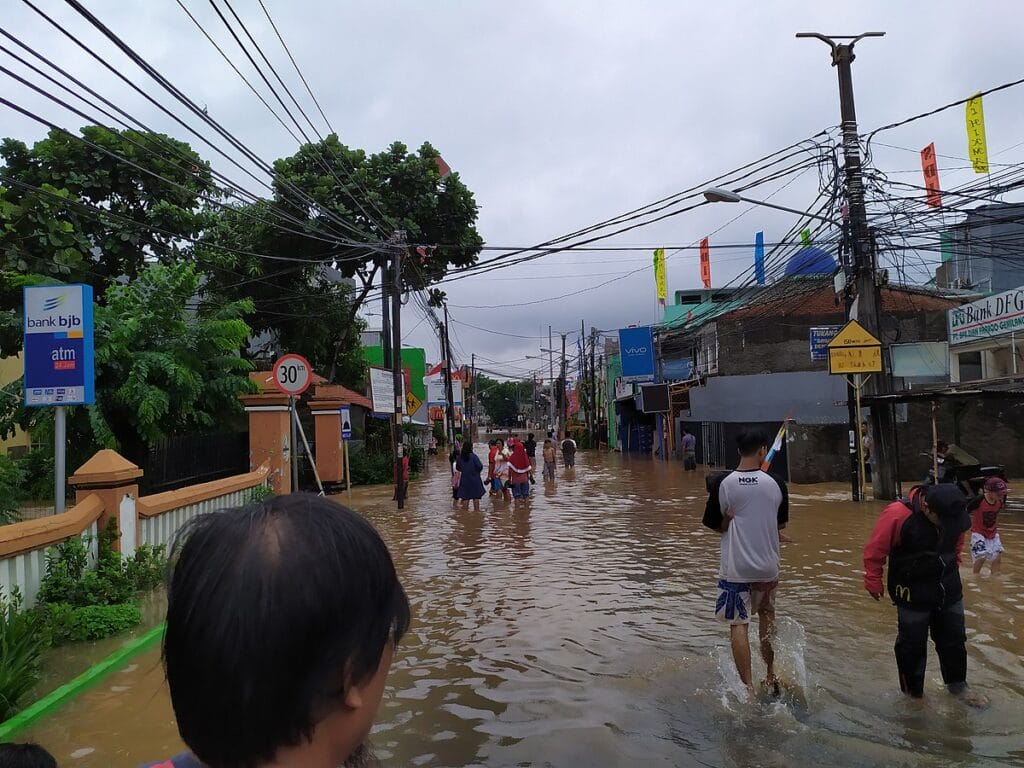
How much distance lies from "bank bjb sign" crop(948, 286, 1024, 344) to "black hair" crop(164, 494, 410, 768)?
19.4 meters

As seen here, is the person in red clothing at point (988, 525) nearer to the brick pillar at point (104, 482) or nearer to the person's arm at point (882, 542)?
the person's arm at point (882, 542)

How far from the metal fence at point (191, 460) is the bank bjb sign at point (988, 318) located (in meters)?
16.8

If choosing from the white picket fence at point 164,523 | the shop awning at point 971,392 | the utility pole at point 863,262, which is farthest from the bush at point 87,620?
the utility pole at point 863,262

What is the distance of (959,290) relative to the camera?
28.3m

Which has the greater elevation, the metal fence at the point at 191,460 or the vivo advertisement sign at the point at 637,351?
the vivo advertisement sign at the point at 637,351

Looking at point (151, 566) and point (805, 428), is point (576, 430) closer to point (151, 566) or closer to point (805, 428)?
point (805, 428)

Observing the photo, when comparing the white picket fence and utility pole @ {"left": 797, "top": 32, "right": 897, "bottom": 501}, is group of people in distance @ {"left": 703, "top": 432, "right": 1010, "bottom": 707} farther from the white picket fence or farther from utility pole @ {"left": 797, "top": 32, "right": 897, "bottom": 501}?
utility pole @ {"left": 797, "top": 32, "right": 897, "bottom": 501}

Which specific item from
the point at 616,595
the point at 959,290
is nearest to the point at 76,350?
the point at 616,595

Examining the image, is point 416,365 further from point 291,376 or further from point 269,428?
point 291,376

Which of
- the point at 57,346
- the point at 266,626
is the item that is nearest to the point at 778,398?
the point at 57,346

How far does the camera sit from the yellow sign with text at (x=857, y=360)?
15.4 meters

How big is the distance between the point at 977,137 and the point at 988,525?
41.8 feet

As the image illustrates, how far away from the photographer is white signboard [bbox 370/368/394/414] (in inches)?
803

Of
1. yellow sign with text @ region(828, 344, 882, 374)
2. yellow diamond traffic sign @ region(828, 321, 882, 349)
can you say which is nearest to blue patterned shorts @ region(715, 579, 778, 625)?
yellow sign with text @ region(828, 344, 882, 374)
